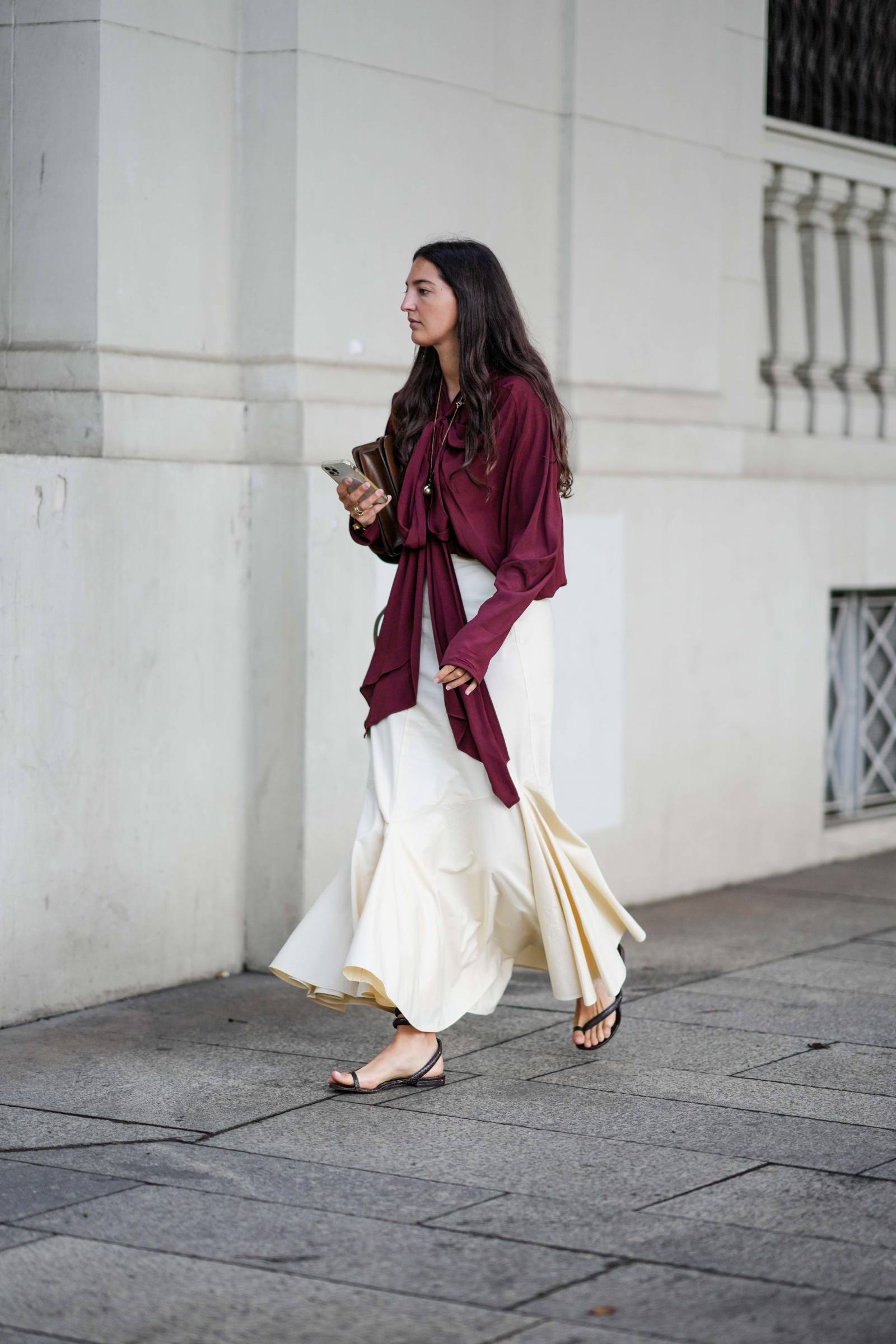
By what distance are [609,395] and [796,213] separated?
1983 mm

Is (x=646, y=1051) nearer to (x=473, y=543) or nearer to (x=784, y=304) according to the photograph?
(x=473, y=543)

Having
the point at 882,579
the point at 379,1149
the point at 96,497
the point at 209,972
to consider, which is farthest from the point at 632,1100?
the point at 882,579

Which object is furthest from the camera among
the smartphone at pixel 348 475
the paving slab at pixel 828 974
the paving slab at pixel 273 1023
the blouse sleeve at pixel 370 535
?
the paving slab at pixel 828 974

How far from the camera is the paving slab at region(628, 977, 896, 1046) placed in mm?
5758

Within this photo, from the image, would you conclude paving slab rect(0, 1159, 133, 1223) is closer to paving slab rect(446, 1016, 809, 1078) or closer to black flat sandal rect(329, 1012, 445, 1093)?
black flat sandal rect(329, 1012, 445, 1093)

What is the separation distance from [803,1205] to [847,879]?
4.54 metres

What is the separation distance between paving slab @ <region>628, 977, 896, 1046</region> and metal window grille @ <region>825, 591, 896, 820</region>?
2.93 m

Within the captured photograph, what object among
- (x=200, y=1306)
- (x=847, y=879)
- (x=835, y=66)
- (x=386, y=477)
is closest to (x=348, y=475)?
(x=386, y=477)

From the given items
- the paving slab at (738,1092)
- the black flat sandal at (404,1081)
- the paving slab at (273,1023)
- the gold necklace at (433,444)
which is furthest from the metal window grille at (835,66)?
the black flat sandal at (404,1081)

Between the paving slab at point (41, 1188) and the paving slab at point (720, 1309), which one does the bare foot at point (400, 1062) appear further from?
the paving slab at point (720, 1309)

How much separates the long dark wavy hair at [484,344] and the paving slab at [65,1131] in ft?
5.97

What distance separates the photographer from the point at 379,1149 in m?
4.50

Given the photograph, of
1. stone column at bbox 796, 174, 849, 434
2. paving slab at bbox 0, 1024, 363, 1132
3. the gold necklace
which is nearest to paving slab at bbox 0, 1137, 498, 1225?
paving slab at bbox 0, 1024, 363, 1132

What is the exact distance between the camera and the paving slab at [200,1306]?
3.40 metres
